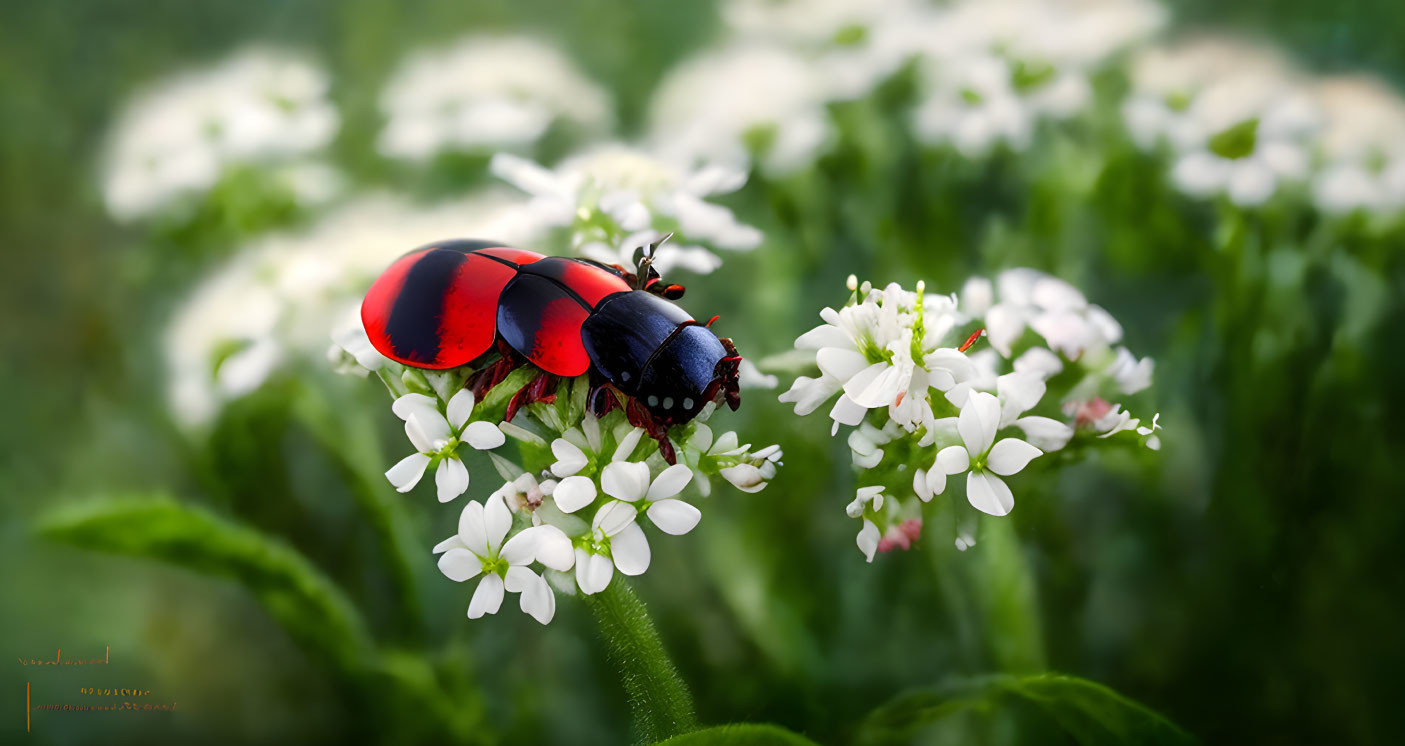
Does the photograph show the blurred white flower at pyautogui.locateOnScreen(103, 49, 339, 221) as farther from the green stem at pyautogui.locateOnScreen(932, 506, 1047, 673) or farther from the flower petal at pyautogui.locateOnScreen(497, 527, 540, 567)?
the green stem at pyautogui.locateOnScreen(932, 506, 1047, 673)

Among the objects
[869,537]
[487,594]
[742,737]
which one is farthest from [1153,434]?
[487,594]

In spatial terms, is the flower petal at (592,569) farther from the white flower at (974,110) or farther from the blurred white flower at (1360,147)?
the blurred white flower at (1360,147)

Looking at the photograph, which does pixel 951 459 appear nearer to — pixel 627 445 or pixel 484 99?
pixel 627 445

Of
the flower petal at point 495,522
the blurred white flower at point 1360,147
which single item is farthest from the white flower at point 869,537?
the blurred white flower at point 1360,147

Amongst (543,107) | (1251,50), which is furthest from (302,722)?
(1251,50)

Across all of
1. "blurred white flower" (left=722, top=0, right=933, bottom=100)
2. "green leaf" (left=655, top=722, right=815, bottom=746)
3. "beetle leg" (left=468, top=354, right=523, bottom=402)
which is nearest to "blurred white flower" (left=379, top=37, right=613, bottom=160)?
"blurred white flower" (left=722, top=0, right=933, bottom=100)

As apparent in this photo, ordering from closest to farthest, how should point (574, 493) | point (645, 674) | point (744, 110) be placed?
point (574, 493)
point (645, 674)
point (744, 110)
